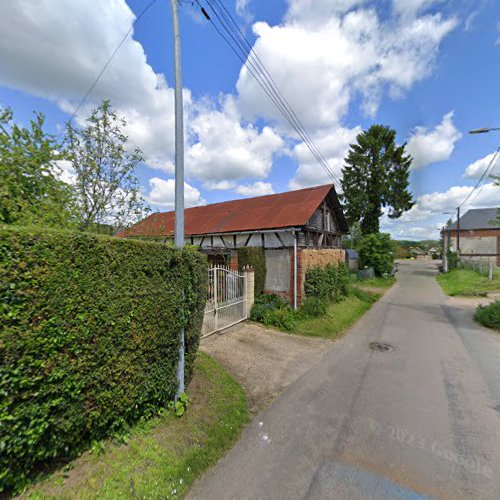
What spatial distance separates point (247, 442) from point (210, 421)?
22.7 inches

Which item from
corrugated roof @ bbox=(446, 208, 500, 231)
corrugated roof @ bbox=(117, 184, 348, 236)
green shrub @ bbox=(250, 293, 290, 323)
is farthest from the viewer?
corrugated roof @ bbox=(446, 208, 500, 231)

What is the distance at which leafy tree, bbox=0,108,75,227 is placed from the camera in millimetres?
3295

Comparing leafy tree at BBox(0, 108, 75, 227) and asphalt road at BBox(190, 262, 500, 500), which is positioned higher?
leafy tree at BBox(0, 108, 75, 227)

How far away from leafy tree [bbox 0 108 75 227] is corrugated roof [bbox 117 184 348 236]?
10.2 ft

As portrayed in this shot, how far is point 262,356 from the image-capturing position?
5.77 meters

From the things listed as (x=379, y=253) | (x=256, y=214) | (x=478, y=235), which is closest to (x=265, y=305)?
(x=256, y=214)

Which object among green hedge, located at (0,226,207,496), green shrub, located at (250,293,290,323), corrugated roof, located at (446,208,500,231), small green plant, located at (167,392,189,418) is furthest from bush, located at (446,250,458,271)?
green hedge, located at (0,226,207,496)

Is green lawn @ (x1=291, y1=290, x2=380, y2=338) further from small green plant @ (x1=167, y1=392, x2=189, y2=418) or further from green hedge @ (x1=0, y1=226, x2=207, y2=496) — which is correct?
green hedge @ (x1=0, y1=226, x2=207, y2=496)

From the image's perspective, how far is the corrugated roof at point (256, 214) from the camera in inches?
379

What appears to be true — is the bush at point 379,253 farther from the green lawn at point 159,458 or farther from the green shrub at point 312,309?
the green lawn at point 159,458

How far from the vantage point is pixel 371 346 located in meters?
6.57

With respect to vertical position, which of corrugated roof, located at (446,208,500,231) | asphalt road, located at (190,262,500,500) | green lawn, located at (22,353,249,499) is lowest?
asphalt road, located at (190,262,500,500)

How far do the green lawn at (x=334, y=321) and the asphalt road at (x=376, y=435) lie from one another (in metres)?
1.57

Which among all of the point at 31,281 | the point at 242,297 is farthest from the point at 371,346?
the point at 31,281
